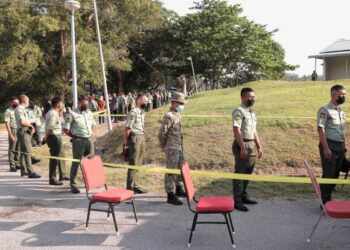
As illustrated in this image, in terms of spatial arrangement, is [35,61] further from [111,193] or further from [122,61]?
[111,193]

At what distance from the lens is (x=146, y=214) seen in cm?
646

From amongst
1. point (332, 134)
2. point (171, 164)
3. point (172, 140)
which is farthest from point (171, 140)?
point (332, 134)

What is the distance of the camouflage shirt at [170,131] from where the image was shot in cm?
702

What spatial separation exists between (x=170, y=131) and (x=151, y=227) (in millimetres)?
1735

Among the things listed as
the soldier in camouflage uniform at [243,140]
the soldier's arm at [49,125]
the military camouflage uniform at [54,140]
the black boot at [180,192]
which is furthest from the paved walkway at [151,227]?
the soldier's arm at [49,125]

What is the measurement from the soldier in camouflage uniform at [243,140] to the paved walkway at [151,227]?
389mm

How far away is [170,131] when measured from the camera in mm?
7051

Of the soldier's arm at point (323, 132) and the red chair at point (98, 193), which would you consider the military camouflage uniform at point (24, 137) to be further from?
the soldier's arm at point (323, 132)

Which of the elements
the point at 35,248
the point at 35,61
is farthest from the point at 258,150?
the point at 35,61

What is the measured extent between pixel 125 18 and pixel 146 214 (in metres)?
31.1

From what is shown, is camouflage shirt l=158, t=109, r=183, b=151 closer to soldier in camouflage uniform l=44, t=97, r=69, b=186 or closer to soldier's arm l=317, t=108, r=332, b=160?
soldier's arm l=317, t=108, r=332, b=160

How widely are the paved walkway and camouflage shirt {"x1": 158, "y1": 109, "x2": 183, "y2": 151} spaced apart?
3.13ft

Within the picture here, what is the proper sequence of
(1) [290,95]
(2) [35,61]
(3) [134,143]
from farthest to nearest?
1. (2) [35,61]
2. (1) [290,95]
3. (3) [134,143]

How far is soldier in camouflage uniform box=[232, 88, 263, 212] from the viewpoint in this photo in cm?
645
